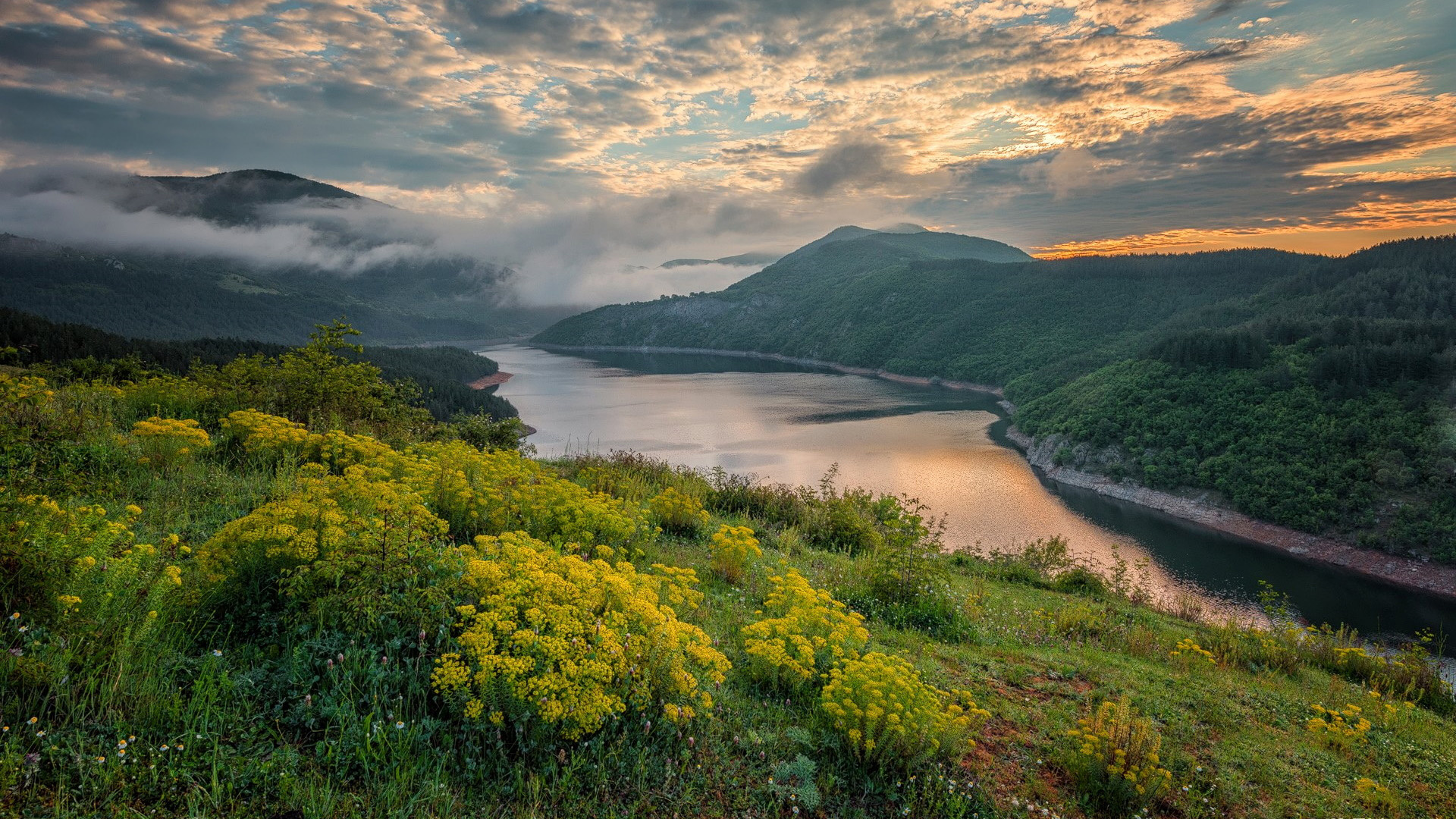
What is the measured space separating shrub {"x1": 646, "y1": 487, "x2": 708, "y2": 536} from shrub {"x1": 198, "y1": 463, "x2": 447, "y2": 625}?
18.6 ft

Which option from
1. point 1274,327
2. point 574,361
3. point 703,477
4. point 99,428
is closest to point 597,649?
point 99,428

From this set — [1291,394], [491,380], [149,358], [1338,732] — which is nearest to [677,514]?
[1338,732]

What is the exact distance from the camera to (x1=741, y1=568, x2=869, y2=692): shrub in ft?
15.4

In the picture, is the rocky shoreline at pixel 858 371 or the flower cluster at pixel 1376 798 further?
the rocky shoreline at pixel 858 371

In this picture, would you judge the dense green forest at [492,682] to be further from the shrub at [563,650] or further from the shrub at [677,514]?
the shrub at [677,514]

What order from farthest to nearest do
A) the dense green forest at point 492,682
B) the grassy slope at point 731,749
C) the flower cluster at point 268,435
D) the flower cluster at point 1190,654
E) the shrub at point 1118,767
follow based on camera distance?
the flower cluster at point 1190,654 < the flower cluster at point 268,435 < the shrub at point 1118,767 < the dense green forest at point 492,682 < the grassy slope at point 731,749

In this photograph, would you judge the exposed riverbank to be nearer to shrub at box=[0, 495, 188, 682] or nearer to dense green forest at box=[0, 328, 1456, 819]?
dense green forest at box=[0, 328, 1456, 819]

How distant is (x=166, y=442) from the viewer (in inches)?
278

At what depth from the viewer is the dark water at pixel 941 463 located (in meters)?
32.7

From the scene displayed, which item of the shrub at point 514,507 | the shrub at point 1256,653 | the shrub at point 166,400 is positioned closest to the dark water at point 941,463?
the shrub at point 166,400

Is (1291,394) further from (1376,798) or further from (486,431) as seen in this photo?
(486,431)

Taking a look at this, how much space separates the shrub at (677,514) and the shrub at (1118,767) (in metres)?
5.96

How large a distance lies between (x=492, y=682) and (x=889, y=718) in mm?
2421

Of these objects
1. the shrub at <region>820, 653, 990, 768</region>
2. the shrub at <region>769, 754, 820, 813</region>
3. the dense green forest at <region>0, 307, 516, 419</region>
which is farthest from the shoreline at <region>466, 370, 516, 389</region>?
the shrub at <region>769, 754, 820, 813</region>
